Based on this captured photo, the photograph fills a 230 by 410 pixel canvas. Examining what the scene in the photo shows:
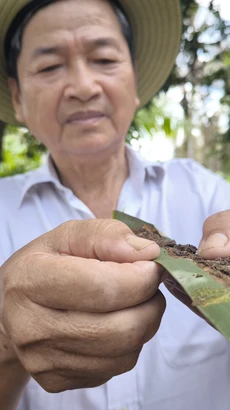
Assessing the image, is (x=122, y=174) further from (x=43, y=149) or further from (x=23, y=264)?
(x=43, y=149)

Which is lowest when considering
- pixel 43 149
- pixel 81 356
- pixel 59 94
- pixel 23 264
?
pixel 43 149

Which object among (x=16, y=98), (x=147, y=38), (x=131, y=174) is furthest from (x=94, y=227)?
(x=147, y=38)

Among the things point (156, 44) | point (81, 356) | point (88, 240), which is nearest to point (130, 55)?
point (156, 44)

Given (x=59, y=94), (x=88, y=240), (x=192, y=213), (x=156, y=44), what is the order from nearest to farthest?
(x=88, y=240) < (x=59, y=94) < (x=192, y=213) < (x=156, y=44)

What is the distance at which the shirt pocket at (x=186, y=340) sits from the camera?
931mm

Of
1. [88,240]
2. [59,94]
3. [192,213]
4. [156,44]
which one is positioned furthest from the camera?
[156,44]

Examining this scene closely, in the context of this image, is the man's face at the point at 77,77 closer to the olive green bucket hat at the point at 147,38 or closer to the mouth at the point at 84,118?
the mouth at the point at 84,118

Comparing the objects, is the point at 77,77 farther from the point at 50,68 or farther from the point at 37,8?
the point at 37,8

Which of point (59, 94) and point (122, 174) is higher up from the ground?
point (59, 94)

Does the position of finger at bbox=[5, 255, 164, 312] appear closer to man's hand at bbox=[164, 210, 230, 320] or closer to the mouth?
man's hand at bbox=[164, 210, 230, 320]

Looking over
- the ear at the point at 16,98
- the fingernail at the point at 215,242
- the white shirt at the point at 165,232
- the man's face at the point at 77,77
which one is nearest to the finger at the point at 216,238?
the fingernail at the point at 215,242

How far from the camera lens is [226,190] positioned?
46.7 inches

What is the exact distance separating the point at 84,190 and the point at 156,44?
0.52m

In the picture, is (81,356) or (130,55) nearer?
(81,356)
